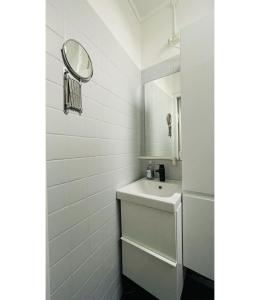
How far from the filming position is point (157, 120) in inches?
63.5

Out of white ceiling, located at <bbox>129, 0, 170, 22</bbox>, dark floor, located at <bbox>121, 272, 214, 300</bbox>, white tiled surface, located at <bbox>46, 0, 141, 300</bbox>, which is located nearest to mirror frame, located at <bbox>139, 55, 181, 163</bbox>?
white tiled surface, located at <bbox>46, 0, 141, 300</bbox>

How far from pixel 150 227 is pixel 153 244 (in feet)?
0.38

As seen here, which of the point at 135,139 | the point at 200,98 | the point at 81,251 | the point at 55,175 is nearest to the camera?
the point at 55,175

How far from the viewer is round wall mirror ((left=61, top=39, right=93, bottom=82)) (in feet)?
2.45

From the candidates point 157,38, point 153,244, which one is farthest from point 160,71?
point 153,244

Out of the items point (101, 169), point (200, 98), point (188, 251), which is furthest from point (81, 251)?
point (200, 98)

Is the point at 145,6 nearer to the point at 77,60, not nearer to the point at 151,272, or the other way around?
the point at 77,60

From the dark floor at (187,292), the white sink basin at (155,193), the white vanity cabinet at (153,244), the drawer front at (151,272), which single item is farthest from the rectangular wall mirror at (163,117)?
the dark floor at (187,292)

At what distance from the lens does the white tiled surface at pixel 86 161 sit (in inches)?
27.5

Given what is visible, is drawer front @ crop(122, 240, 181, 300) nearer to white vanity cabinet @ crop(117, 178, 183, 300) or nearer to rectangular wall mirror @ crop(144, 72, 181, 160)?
white vanity cabinet @ crop(117, 178, 183, 300)

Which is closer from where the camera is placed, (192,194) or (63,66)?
(63,66)
